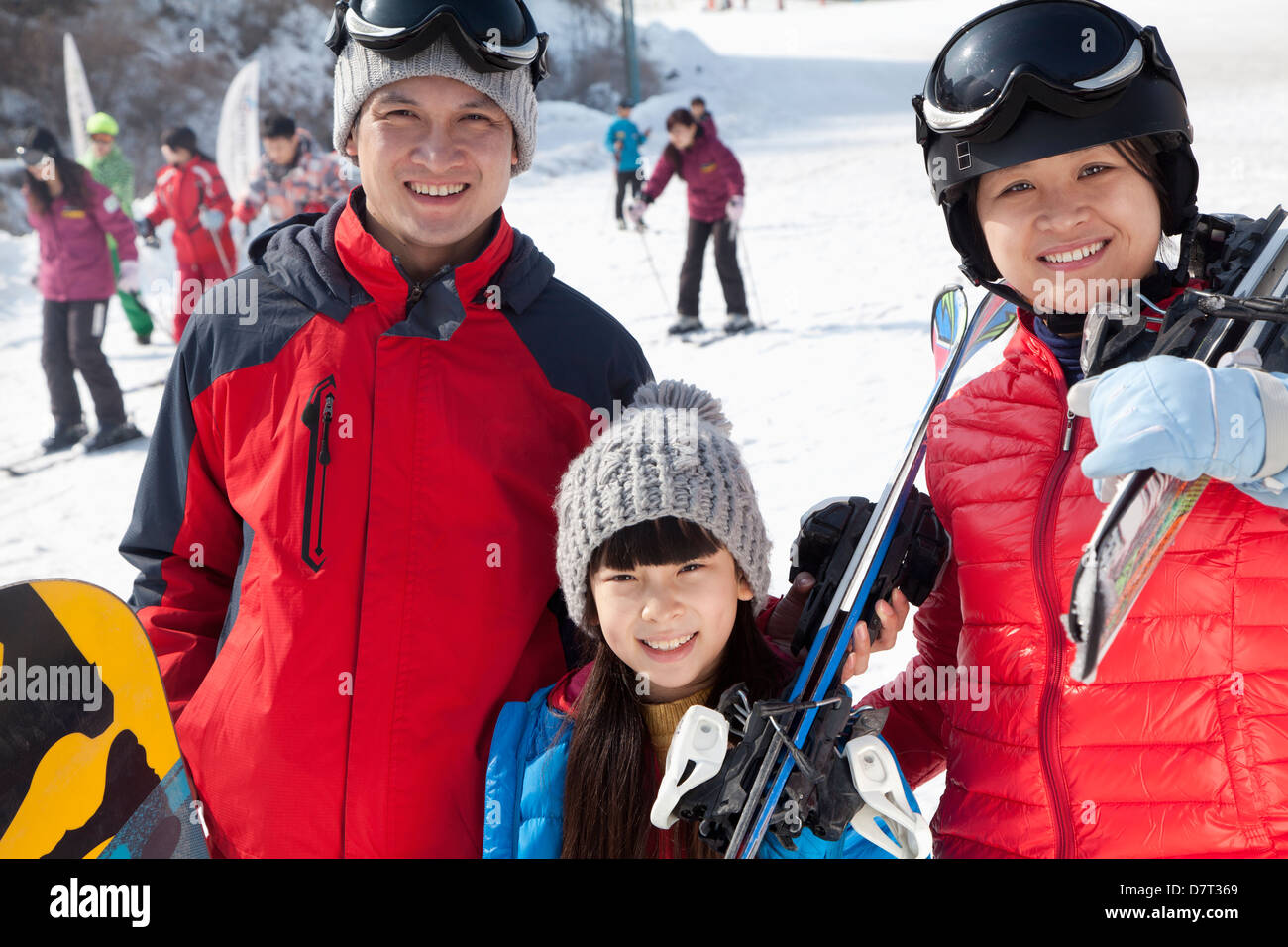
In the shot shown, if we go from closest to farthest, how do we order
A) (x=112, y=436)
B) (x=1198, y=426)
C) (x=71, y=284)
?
(x=1198, y=426)
(x=71, y=284)
(x=112, y=436)

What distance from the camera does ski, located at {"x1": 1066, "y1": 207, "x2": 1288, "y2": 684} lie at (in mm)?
1352

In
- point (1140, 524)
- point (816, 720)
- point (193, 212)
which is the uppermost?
point (193, 212)

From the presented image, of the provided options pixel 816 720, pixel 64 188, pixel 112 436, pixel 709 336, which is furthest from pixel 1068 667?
pixel 64 188

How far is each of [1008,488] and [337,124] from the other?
134 centimetres

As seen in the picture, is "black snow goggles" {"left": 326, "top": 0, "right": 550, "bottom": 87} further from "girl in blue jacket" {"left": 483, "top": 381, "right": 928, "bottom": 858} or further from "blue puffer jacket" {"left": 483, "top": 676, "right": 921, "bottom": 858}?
"blue puffer jacket" {"left": 483, "top": 676, "right": 921, "bottom": 858}

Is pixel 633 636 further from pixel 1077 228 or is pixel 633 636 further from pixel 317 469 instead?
pixel 1077 228

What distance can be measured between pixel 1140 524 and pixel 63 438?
309 inches

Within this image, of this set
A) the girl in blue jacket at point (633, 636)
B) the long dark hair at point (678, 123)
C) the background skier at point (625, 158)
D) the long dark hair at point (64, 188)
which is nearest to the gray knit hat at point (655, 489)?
the girl in blue jacket at point (633, 636)

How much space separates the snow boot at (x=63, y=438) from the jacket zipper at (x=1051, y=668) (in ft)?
24.8

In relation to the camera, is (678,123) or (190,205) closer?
(190,205)

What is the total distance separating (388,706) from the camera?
1.80 metres

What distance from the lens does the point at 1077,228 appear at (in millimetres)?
1681
